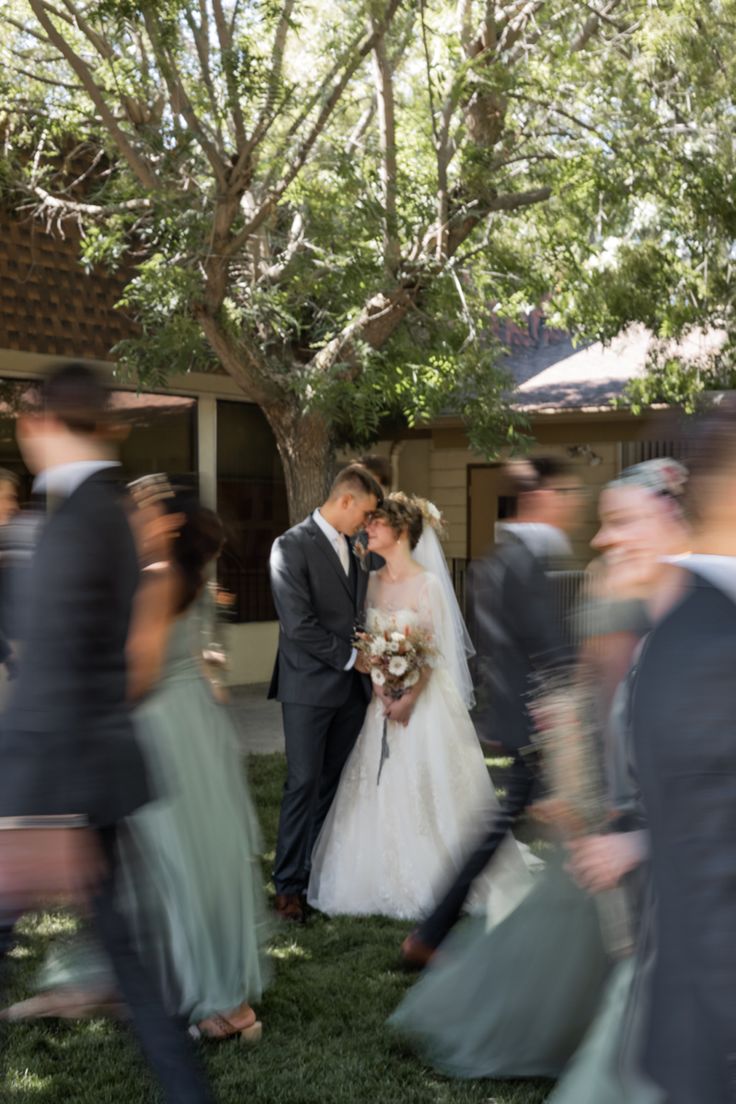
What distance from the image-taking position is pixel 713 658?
6.95 feet

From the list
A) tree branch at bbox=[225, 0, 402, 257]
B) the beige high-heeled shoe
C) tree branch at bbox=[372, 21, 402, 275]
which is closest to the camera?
the beige high-heeled shoe

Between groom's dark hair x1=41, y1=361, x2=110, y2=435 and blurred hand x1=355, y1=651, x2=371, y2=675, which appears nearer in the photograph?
groom's dark hair x1=41, y1=361, x2=110, y2=435

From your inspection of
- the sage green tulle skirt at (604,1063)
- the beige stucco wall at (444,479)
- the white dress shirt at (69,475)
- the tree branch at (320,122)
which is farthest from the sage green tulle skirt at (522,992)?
the beige stucco wall at (444,479)

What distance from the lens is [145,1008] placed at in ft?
10.7

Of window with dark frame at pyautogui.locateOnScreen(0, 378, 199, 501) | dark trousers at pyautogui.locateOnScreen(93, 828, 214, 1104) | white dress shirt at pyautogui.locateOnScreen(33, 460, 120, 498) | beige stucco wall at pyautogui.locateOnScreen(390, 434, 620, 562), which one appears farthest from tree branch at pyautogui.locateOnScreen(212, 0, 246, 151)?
beige stucco wall at pyautogui.locateOnScreen(390, 434, 620, 562)

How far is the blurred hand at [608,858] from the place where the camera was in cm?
333

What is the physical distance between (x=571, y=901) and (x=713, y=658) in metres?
2.44

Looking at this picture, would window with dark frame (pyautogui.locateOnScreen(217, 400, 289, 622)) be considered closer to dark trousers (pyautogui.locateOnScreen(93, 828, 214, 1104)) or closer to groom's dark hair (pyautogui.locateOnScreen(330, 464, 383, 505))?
groom's dark hair (pyautogui.locateOnScreen(330, 464, 383, 505))

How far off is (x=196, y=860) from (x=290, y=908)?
1844 mm

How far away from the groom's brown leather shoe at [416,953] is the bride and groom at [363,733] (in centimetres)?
79

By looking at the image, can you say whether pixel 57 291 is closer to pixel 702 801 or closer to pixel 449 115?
pixel 449 115

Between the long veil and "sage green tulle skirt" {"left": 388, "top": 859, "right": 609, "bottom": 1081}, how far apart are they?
2.38m

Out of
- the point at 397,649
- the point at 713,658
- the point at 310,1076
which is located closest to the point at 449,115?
the point at 397,649

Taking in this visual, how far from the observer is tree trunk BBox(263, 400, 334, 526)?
10086 mm
